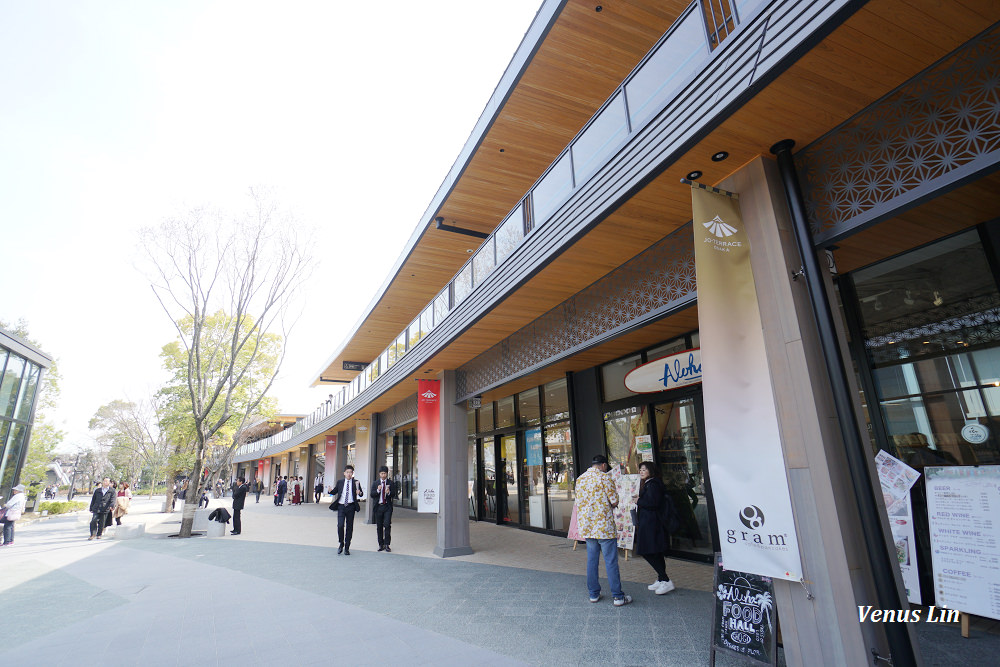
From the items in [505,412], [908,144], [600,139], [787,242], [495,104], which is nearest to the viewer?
[908,144]

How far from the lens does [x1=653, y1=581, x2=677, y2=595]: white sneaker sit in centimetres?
608

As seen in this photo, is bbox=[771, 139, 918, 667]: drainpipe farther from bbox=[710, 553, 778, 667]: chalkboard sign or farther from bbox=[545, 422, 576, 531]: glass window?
bbox=[545, 422, 576, 531]: glass window

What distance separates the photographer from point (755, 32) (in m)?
3.20

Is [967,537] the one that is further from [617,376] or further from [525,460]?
[525,460]

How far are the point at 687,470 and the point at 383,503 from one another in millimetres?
6552

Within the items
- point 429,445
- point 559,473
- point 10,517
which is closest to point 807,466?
point 559,473

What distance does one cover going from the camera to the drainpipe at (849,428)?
2.85 meters

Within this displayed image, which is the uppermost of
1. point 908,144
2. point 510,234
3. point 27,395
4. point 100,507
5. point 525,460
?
point 27,395

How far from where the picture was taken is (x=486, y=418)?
1512 cm

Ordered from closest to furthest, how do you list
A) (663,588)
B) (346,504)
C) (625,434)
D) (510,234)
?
(663,588) → (510,234) → (625,434) → (346,504)

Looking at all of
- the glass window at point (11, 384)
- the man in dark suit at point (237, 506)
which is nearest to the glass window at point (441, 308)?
the man in dark suit at point (237, 506)

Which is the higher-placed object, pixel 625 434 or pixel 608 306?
pixel 608 306

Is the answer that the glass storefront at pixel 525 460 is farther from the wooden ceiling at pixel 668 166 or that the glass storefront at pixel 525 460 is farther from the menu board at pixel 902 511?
the menu board at pixel 902 511

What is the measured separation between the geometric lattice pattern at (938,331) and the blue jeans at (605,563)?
3801mm
